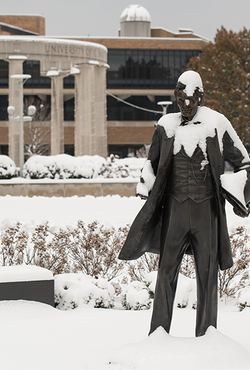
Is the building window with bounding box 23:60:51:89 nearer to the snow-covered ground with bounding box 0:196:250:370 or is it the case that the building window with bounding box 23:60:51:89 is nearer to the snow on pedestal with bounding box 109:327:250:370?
the snow-covered ground with bounding box 0:196:250:370

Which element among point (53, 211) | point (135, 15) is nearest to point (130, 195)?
point (53, 211)

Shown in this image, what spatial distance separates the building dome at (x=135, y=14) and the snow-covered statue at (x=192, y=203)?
6309 centimetres

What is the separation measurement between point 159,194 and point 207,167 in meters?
0.45

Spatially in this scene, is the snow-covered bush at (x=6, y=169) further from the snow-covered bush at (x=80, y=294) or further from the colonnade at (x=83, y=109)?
the snow-covered bush at (x=80, y=294)

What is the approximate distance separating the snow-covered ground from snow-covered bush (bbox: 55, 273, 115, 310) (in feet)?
0.54

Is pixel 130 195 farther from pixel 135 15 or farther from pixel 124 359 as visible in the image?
pixel 135 15

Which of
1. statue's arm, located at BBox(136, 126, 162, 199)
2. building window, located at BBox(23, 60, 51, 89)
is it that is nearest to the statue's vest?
statue's arm, located at BBox(136, 126, 162, 199)

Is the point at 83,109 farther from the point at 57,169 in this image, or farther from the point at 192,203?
the point at 192,203

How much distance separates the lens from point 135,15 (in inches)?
2584

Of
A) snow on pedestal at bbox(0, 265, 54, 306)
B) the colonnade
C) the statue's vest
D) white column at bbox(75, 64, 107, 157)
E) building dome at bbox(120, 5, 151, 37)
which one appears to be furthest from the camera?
building dome at bbox(120, 5, 151, 37)

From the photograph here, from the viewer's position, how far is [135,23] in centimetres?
6531

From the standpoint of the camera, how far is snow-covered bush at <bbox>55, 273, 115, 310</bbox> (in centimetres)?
693

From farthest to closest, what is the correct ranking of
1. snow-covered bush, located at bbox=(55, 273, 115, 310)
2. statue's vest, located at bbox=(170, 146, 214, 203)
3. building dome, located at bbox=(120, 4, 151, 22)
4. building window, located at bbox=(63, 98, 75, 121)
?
building dome, located at bbox=(120, 4, 151, 22)
building window, located at bbox=(63, 98, 75, 121)
snow-covered bush, located at bbox=(55, 273, 115, 310)
statue's vest, located at bbox=(170, 146, 214, 203)

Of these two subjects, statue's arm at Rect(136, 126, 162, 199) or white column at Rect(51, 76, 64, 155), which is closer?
statue's arm at Rect(136, 126, 162, 199)
